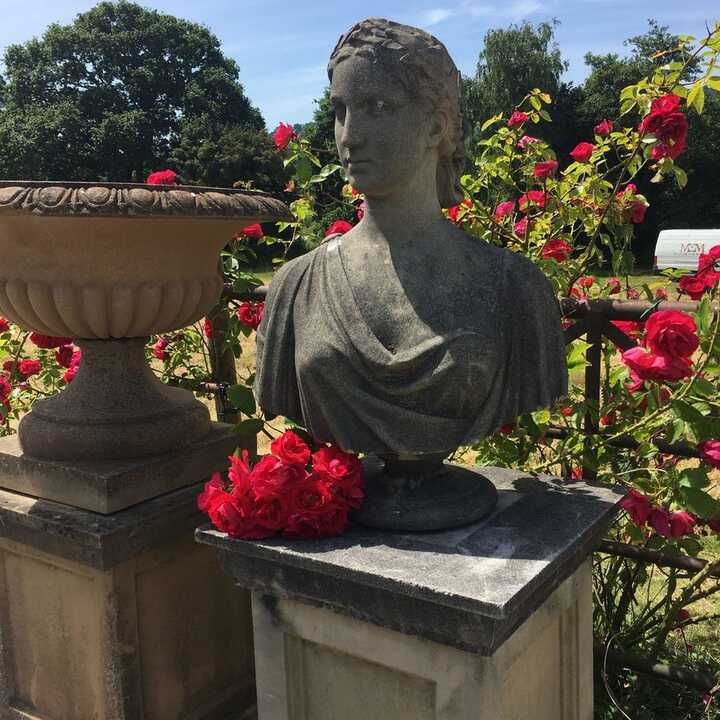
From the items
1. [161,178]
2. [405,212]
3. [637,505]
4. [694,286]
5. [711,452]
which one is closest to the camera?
[405,212]

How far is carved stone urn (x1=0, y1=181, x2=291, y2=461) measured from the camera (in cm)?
215

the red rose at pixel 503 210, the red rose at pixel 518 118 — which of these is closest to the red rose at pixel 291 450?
the red rose at pixel 503 210

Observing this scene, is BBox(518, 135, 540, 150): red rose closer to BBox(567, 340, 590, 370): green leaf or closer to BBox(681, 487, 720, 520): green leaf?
BBox(567, 340, 590, 370): green leaf

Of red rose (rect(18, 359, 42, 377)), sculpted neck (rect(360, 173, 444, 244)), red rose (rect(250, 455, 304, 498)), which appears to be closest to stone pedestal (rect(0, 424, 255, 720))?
red rose (rect(250, 455, 304, 498))

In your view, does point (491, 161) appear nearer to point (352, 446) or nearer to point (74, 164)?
point (352, 446)

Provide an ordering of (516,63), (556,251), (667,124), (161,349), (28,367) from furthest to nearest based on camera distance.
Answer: (516,63), (161,349), (28,367), (556,251), (667,124)

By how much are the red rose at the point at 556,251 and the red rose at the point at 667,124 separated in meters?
0.49

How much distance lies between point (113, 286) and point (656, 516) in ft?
5.90

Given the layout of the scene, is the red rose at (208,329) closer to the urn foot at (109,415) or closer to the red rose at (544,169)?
the urn foot at (109,415)

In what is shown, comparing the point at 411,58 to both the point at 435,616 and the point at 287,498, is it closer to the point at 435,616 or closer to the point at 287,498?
the point at 287,498

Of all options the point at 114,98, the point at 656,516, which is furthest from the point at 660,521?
the point at 114,98

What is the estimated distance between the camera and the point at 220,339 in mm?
3662

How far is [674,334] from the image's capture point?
1.93m

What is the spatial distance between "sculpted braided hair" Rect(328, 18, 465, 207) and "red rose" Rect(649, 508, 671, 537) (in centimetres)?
128
